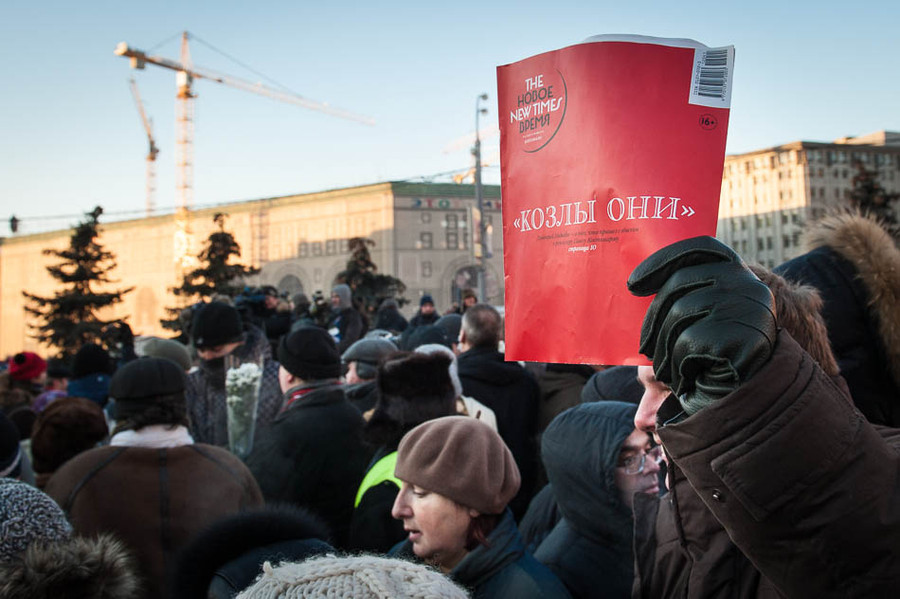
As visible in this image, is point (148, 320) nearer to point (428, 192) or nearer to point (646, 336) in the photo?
point (428, 192)

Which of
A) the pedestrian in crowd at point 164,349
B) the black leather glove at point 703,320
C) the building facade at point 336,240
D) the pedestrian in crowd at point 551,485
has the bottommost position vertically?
the pedestrian in crowd at point 551,485

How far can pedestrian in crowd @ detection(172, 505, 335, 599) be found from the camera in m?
1.97

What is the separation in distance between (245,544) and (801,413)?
1519 millimetres

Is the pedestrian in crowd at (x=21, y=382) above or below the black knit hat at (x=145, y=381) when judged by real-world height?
below

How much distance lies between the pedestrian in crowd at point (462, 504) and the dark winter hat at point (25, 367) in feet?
A: 19.6

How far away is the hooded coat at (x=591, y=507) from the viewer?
263 centimetres

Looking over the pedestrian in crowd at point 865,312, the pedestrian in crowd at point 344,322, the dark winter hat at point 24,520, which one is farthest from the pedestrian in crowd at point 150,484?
the pedestrian in crowd at point 344,322

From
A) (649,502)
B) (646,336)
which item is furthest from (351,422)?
(646,336)

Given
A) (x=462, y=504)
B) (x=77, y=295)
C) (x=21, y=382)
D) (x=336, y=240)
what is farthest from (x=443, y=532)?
(x=336, y=240)

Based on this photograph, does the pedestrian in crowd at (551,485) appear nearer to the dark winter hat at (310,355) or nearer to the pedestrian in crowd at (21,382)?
the dark winter hat at (310,355)

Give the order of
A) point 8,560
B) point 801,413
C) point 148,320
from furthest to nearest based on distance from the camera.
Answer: point 148,320 → point 8,560 → point 801,413

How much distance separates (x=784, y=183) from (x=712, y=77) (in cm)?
5829

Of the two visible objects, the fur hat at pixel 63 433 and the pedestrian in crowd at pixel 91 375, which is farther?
the pedestrian in crowd at pixel 91 375

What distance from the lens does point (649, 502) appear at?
2.04 metres
